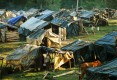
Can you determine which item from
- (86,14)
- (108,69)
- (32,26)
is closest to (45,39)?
(32,26)

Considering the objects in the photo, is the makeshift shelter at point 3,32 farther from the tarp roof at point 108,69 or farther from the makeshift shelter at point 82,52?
the tarp roof at point 108,69

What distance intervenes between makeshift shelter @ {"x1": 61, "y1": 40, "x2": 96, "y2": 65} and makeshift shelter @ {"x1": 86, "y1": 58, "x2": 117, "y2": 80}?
934 cm

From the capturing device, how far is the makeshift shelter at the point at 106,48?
27642 mm

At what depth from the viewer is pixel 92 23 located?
55875 mm

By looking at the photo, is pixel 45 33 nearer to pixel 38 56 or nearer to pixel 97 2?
pixel 38 56

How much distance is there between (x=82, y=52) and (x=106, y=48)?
211 centimetres

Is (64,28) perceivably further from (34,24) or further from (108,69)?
(108,69)

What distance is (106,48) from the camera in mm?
28125

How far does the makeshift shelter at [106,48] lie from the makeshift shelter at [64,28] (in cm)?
1286

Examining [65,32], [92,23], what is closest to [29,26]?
[65,32]

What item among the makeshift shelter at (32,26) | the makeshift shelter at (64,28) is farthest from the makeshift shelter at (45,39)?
the makeshift shelter at (64,28)

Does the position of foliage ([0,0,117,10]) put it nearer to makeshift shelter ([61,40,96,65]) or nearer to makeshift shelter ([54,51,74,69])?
makeshift shelter ([61,40,96,65])

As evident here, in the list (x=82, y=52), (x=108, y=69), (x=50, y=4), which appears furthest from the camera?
(x=50, y=4)

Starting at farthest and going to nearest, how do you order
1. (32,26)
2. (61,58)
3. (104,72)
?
(32,26) < (61,58) < (104,72)
